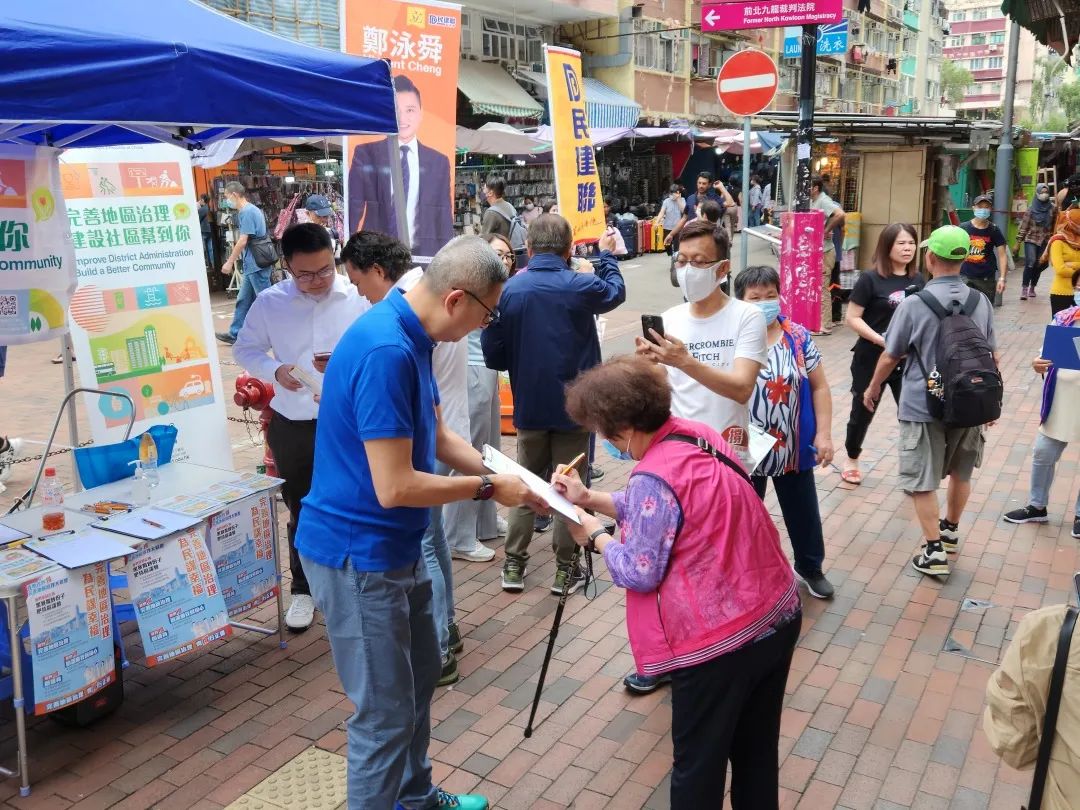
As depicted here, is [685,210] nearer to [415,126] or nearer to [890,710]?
[415,126]

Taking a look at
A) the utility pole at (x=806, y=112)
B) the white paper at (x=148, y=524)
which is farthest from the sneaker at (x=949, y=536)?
the utility pole at (x=806, y=112)

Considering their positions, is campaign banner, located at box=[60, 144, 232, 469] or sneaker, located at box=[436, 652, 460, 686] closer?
sneaker, located at box=[436, 652, 460, 686]

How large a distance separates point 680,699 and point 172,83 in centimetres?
281

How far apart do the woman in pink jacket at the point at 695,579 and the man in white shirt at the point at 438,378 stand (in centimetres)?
115

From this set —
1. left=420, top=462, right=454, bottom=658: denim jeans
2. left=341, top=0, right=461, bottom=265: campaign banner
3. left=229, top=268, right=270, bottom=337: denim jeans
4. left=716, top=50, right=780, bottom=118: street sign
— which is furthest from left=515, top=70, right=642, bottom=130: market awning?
left=420, top=462, right=454, bottom=658: denim jeans

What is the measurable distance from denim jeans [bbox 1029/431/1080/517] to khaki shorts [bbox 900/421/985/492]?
101 centimetres

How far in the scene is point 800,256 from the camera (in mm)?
10195

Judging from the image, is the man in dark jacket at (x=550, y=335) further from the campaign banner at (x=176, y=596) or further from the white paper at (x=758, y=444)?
the campaign banner at (x=176, y=596)

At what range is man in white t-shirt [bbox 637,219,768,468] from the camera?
3857mm

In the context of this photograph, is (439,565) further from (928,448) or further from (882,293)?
(882,293)

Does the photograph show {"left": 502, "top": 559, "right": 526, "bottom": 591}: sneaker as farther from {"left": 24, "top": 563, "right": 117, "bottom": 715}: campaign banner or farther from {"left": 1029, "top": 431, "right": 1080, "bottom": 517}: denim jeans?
{"left": 1029, "top": 431, "right": 1080, "bottom": 517}: denim jeans

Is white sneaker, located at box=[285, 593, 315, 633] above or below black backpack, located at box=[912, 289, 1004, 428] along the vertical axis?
below

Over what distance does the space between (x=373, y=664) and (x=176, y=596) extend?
57.1 inches

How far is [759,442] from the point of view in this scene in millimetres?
4242
